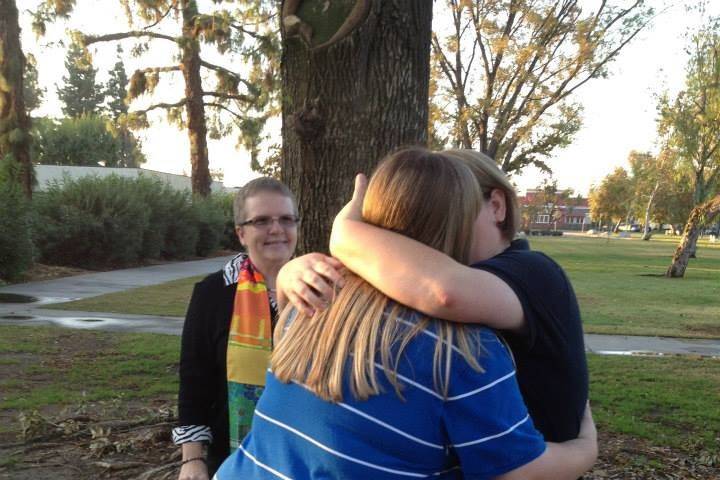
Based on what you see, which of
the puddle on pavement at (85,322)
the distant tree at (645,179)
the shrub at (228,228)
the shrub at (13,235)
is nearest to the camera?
the puddle on pavement at (85,322)

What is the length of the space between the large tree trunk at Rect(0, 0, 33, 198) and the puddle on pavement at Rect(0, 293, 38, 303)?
193 inches

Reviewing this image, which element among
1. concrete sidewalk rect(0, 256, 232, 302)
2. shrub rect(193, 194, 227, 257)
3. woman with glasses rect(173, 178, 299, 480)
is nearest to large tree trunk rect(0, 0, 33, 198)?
concrete sidewalk rect(0, 256, 232, 302)

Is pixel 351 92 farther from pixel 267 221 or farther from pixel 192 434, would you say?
pixel 192 434

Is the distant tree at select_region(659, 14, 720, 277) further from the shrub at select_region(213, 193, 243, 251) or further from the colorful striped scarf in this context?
the colorful striped scarf

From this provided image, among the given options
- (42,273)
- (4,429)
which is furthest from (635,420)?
(42,273)

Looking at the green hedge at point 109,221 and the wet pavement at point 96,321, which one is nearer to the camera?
the wet pavement at point 96,321

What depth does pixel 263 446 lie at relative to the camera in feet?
4.45

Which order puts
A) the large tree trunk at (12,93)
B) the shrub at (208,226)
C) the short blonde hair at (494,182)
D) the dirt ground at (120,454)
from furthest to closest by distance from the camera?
the shrub at (208,226), the large tree trunk at (12,93), the dirt ground at (120,454), the short blonde hair at (494,182)

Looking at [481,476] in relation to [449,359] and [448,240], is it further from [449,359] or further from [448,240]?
[448,240]

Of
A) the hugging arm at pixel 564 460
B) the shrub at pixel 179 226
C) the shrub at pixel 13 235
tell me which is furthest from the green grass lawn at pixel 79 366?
the shrub at pixel 179 226

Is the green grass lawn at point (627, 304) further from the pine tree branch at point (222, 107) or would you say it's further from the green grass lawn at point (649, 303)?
the pine tree branch at point (222, 107)

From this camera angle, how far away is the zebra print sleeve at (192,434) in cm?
245

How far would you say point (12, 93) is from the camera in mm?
16188

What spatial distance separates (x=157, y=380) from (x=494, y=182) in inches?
222
